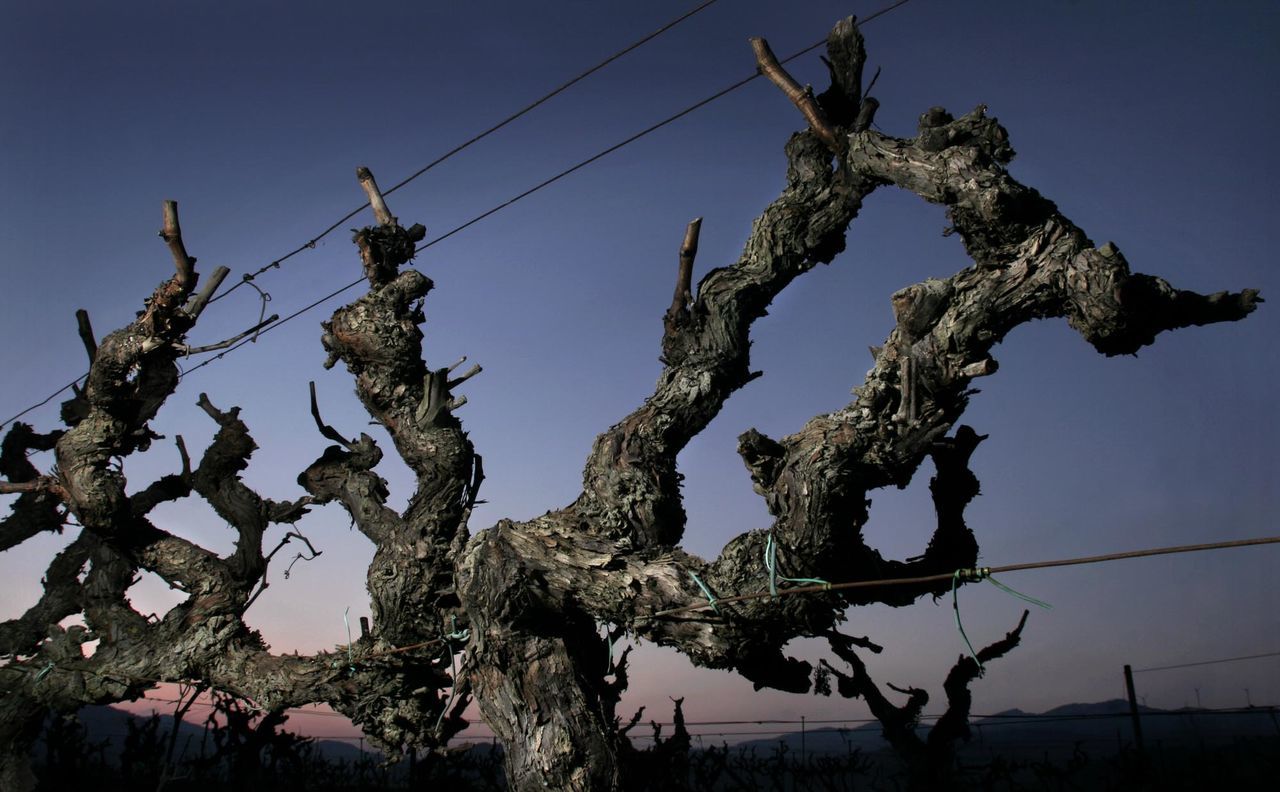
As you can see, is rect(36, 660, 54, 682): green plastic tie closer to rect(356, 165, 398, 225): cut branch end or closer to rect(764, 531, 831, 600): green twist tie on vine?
rect(356, 165, 398, 225): cut branch end

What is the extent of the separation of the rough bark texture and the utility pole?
5.09 ft

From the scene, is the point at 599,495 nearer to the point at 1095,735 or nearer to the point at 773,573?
the point at 773,573

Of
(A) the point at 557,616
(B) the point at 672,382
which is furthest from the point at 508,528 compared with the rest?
(B) the point at 672,382

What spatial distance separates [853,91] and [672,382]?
2.18m

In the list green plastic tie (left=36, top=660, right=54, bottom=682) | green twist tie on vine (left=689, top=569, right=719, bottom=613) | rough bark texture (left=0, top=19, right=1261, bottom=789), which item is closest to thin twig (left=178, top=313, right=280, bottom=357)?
rough bark texture (left=0, top=19, right=1261, bottom=789)

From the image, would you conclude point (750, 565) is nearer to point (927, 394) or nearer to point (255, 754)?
point (927, 394)

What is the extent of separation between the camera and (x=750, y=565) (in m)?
Answer: 4.05

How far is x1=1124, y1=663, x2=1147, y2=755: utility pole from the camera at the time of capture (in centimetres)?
571

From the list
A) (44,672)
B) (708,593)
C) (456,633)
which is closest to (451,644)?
(456,633)

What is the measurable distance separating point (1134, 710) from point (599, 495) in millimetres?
4192

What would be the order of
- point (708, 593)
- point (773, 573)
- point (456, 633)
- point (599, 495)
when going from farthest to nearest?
point (456, 633) < point (599, 495) < point (708, 593) < point (773, 573)

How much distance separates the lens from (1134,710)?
19.5ft

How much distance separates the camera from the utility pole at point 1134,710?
5711 mm

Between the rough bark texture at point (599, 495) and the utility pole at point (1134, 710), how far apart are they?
1.55 metres
